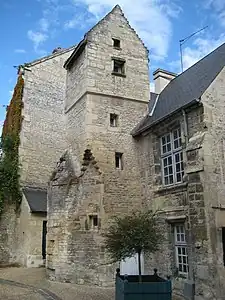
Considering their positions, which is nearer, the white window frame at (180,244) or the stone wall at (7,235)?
the white window frame at (180,244)

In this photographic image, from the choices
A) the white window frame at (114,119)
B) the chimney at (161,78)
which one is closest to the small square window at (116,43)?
the white window frame at (114,119)

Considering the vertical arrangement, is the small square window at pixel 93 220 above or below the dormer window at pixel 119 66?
below

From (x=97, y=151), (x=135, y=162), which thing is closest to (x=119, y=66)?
(x=97, y=151)

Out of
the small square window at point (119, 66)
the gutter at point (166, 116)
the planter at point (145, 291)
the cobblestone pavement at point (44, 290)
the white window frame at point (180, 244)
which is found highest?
the small square window at point (119, 66)

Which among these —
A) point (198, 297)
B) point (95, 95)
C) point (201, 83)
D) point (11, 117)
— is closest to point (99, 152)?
point (95, 95)

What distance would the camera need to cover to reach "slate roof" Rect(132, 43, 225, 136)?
9.32 m

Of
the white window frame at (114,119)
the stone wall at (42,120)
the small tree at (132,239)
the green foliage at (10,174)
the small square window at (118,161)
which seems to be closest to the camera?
the small tree at (132,239)

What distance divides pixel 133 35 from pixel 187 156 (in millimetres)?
6303

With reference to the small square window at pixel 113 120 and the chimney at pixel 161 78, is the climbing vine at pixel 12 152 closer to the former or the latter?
the small square window at pixel 113 120

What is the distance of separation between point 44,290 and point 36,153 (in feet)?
28.8

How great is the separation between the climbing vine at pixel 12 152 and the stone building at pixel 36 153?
31 centimetres

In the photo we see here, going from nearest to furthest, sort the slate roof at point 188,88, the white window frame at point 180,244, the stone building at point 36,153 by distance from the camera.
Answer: the white window frame at point 180,244 → the slate roof at point 188,88 → the stone building at point 36,153

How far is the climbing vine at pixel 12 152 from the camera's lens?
596 inches

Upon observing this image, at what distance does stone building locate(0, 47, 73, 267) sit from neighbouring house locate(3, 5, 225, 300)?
1.05 ft
